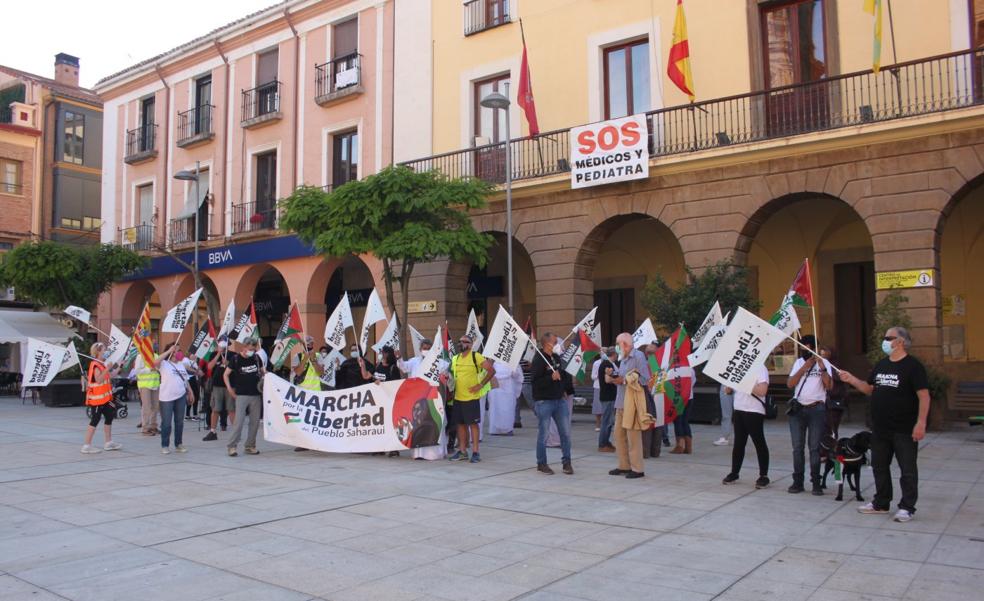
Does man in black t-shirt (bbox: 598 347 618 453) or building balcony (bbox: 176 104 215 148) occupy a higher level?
building balcony (bbox: 176 104 215 148)

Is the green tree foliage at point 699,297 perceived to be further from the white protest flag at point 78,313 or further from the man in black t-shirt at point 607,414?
the white protest flag at point 78,313

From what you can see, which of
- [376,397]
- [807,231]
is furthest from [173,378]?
[807,231]

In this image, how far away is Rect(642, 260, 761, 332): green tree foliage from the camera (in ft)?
51.9

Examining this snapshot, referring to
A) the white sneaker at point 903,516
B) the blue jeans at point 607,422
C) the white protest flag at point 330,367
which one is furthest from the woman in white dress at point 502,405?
the white sneaker at point 903,516

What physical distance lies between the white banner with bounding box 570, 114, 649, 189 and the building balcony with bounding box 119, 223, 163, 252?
18429 mm

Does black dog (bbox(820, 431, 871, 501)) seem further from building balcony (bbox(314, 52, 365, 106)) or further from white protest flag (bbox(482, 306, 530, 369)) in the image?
building balcony (bbox(314, 52, 365, 106))

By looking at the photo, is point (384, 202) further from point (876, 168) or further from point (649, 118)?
point (876, 168)

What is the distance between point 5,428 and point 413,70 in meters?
13.5

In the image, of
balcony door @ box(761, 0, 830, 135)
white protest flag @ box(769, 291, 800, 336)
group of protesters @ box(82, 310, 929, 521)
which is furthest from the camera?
balcony door @ box(761, 0, 830, 135)

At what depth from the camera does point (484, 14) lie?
70.6 ft

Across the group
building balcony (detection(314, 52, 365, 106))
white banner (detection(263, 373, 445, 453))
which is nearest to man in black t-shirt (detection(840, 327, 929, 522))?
white banner (detection(263, 373, 445, 453))

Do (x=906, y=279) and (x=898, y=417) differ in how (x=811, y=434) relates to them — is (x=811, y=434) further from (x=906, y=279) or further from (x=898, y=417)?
(x=906, y=279)

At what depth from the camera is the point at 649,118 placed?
1822 centimetres

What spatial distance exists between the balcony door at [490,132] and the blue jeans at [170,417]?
1048 centimetres
